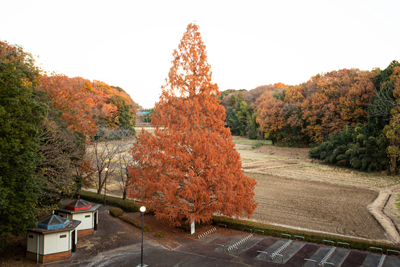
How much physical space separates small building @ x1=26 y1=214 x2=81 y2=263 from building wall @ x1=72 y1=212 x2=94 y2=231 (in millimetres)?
2575

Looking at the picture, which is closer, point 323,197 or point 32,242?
point 32,242

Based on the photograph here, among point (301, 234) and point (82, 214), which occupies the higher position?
point (82, 214)

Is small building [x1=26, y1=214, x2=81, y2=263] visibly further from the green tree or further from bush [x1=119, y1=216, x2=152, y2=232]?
bush [x1=119, y1=216, x2=152, y2=232]

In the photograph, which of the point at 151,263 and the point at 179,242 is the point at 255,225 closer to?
the point at 179,242

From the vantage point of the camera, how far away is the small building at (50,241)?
1155 cm

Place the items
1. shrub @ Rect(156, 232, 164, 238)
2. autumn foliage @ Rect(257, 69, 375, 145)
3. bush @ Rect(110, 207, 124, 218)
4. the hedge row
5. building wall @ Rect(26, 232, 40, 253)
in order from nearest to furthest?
building wall @ Rect(26, 232, 40, 253)
shrub @ Rect(156, 232, 164, 238)
the hedge row
bush @ Rect(110, 207, 124, 218)
autumn foliage @ Rect(257, 69, 375, 145)

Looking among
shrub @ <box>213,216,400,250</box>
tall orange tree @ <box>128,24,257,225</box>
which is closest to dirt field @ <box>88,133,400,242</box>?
shrub @ <box>213,216,400,250</box>

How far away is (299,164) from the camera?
4212cm

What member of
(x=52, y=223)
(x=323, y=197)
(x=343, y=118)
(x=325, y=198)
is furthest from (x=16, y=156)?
(x=343, y=118)

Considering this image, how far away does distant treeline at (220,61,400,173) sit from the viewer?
3300cm

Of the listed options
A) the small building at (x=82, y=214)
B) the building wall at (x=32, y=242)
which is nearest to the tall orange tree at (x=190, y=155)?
the small building at (x=82, y=214)

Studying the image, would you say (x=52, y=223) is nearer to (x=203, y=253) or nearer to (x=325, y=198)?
(x=203, y=253)

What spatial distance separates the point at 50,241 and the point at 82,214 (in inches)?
122

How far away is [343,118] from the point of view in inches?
1737
